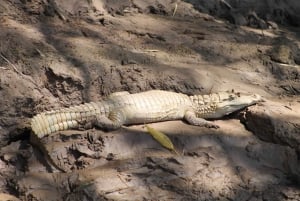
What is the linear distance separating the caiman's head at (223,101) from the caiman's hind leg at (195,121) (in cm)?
12

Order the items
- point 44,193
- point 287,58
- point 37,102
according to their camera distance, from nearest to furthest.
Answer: point 44,193
point 37,102
point 287,58

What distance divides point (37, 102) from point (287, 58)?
10.6 feet

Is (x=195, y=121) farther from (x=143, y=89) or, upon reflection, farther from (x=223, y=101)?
(x=143, y=89)

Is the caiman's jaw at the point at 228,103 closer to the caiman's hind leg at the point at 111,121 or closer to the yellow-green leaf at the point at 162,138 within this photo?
the yellow-green leaf at the point at 162,138

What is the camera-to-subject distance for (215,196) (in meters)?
4.27

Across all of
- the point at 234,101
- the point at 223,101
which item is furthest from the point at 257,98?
the point at 223,101

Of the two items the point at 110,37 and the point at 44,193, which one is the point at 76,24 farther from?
the point at 44,193

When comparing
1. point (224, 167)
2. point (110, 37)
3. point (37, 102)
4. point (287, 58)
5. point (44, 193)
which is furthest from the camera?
point (287, 58)

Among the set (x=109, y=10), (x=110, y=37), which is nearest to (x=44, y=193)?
(x=110, y=37)

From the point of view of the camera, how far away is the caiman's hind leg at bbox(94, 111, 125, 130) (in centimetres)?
488

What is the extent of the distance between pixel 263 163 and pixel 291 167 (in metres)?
0.25

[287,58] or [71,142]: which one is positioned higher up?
[287,58]

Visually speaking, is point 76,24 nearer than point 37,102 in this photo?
No

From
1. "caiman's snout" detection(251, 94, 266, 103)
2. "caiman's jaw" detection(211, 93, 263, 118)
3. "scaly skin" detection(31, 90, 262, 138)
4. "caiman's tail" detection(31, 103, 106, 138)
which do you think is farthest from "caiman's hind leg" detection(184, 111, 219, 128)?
"caiman's tail" detection(31, 103, 106, 138)
